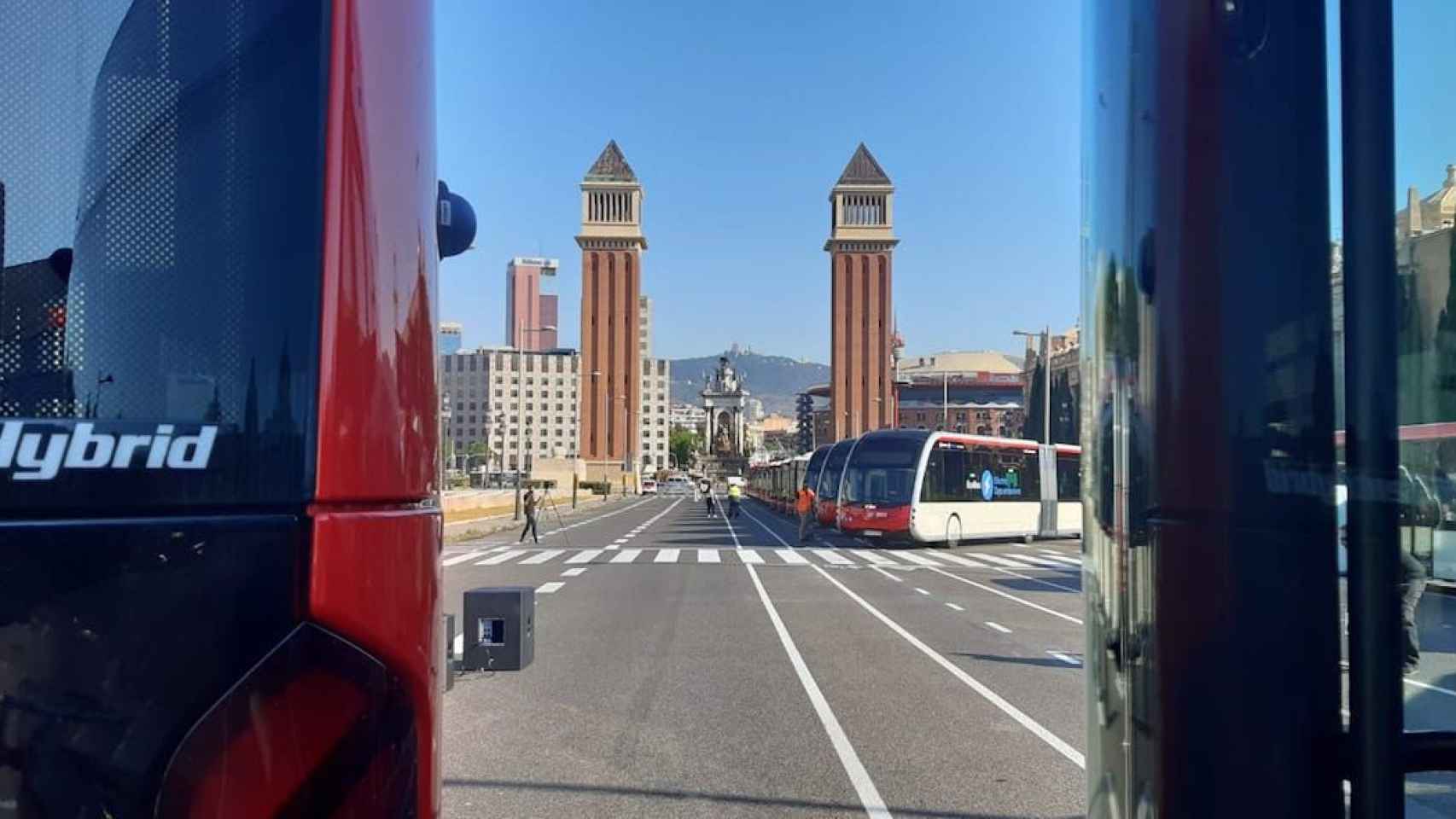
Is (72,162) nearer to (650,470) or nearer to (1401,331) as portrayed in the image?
(1401,331)

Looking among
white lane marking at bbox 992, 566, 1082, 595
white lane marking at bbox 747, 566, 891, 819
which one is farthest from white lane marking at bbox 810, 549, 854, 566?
white lane marking at bbox 747, 566, 891, 819

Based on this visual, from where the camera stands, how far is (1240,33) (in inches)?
72.8

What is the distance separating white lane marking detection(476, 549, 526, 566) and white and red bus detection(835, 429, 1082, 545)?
28.9 ft

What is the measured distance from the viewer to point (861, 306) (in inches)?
4449

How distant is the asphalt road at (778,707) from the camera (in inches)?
242

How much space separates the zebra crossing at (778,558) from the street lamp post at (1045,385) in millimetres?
3278

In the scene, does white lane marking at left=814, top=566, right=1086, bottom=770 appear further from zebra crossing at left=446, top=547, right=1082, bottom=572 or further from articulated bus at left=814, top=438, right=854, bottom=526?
articulated bus at left=814, top=438, right=854, bottom=526

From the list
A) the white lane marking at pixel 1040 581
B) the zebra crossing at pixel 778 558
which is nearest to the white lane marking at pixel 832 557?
the zebra crossing at pixel 778 558

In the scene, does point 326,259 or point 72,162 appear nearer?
point 72,162

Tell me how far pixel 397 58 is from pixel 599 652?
9.82 metres

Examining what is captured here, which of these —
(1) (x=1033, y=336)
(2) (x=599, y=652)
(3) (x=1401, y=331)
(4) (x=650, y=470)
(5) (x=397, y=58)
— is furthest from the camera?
(4) (x=650, y=470)

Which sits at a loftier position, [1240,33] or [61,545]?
[1240,33]

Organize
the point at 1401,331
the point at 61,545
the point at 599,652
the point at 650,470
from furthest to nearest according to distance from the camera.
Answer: the point at 650,470 → the point at 599,652 → the point at 1401,331 → the point at 61,545

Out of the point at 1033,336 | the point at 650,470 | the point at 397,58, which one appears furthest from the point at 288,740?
the point at 650,470
